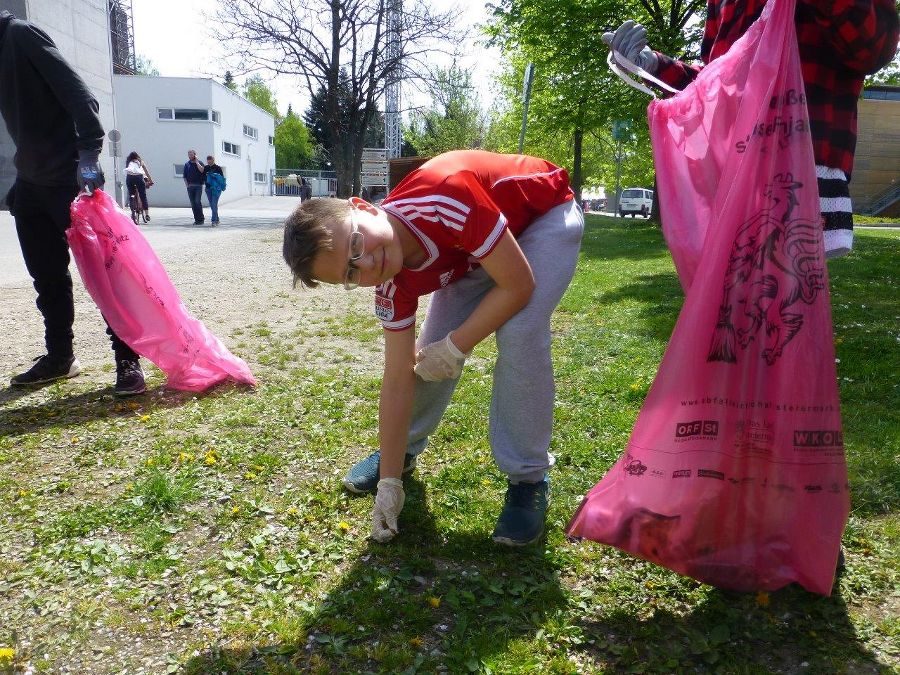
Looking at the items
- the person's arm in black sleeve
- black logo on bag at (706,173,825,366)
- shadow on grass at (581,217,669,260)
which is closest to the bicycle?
shadow on grass at (581,217,669,260)

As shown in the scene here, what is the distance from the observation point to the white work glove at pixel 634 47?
7.61 ft

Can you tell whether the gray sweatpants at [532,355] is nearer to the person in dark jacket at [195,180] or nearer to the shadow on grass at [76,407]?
the shadow on grass at [76,407]

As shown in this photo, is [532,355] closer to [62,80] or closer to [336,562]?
[336,562]

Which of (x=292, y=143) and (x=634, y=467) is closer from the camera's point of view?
(x=634, y=467)

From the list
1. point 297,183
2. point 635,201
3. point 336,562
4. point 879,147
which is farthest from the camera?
point 297,183

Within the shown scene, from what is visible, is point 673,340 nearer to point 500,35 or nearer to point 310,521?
point 310,521

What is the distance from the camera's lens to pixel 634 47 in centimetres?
233

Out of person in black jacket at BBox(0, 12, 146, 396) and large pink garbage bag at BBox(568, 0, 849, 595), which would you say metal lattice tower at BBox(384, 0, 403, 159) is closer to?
person in black jacket at BBox(0, 12, 146, 396)

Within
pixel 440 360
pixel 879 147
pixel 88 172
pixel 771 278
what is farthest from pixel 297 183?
pixel 771 278

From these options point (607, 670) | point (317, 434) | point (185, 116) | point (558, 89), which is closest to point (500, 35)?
point (558, 89)

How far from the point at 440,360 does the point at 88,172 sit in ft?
7.93

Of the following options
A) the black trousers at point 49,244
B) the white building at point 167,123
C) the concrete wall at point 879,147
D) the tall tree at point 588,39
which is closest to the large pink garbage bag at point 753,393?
the black trousers at point 49,244

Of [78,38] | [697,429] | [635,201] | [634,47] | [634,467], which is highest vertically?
[78,38]

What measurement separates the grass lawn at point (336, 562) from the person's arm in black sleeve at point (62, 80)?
4.50 feet
